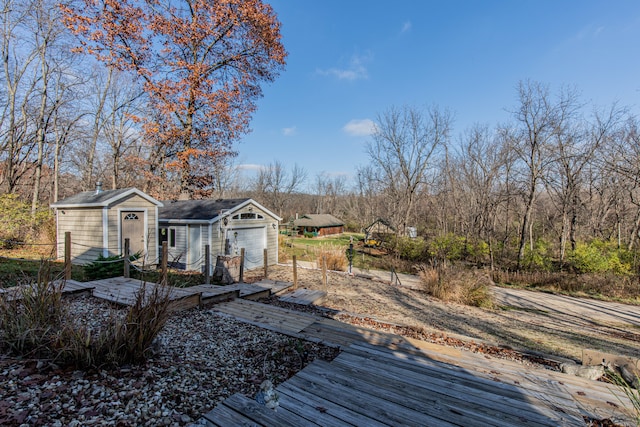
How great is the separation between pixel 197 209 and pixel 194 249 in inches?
68.6

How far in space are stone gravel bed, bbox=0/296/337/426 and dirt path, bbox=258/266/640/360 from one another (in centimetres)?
339

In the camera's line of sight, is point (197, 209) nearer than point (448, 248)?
Yes

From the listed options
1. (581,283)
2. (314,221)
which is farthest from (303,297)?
(314,221)

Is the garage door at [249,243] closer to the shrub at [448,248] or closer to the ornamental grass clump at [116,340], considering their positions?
the shrub at [448,248]

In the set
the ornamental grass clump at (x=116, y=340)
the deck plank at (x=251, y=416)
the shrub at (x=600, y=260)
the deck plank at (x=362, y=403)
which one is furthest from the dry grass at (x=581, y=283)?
the ornamental grass clump at (x=116, y=340)

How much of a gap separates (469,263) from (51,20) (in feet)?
77.1

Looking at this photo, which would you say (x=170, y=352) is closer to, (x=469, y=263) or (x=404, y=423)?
(x=404, y=423)

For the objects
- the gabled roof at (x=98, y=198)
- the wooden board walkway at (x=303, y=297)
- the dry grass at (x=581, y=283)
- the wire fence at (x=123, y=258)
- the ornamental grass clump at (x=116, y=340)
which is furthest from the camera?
the dry grass at (x=581, y=283)

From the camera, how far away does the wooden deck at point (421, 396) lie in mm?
1854

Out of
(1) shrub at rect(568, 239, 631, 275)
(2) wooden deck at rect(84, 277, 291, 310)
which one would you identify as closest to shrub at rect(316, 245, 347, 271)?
(2) wooden deck at rect(84, 277, 291, 310)

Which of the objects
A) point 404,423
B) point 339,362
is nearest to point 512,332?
point 339,362

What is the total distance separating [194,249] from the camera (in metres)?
11.6

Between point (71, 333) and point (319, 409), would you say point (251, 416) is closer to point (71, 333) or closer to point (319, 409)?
point (319, 409)

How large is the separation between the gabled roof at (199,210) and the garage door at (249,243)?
92cm
